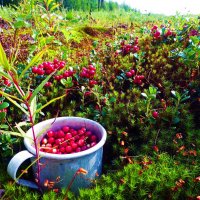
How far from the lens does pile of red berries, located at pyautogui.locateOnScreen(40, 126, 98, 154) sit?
2.03 m

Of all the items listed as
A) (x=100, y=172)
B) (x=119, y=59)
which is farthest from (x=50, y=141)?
(x=119, y=59)

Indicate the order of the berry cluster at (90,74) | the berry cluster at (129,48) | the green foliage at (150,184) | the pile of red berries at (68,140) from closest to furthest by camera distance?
the green foliage at (150,184) < the pile of red berries at (68,140) < the berry cluster at (90,74) < the berry cluster at (129,48)

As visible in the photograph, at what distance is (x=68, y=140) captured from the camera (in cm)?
213

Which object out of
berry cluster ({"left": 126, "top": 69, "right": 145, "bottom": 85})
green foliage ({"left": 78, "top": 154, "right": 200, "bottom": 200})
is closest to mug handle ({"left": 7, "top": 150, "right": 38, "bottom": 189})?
green foliage ({"left": 78, "top": 154, "right": 200, "bottom": 200})

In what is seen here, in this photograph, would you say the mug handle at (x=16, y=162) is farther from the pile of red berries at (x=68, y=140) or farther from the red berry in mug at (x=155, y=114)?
the red berry in mug at (x=155, y=114)

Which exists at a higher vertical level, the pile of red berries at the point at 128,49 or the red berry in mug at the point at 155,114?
the pile of red berries at the point at 128,49

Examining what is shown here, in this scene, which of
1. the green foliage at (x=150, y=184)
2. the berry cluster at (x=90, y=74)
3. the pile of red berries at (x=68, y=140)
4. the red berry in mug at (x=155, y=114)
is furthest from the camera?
the berry cluster at (x=90, y=74)

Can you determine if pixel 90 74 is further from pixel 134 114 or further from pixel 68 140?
pixel 68 140

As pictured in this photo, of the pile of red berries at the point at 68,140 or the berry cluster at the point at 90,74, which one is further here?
the berry cluster at the point at 90,74

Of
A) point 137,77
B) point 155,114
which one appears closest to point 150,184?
point 155,114

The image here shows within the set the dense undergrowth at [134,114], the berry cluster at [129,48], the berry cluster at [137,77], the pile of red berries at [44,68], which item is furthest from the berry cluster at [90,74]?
the berry cluster at [129,48]

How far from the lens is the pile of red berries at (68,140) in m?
2.03

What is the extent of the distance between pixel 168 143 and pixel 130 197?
1.91 feet

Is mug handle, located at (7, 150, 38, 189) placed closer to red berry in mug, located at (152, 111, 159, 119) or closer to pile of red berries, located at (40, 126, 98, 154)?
pile of red berries, located at (40, 126, 98, 154)
